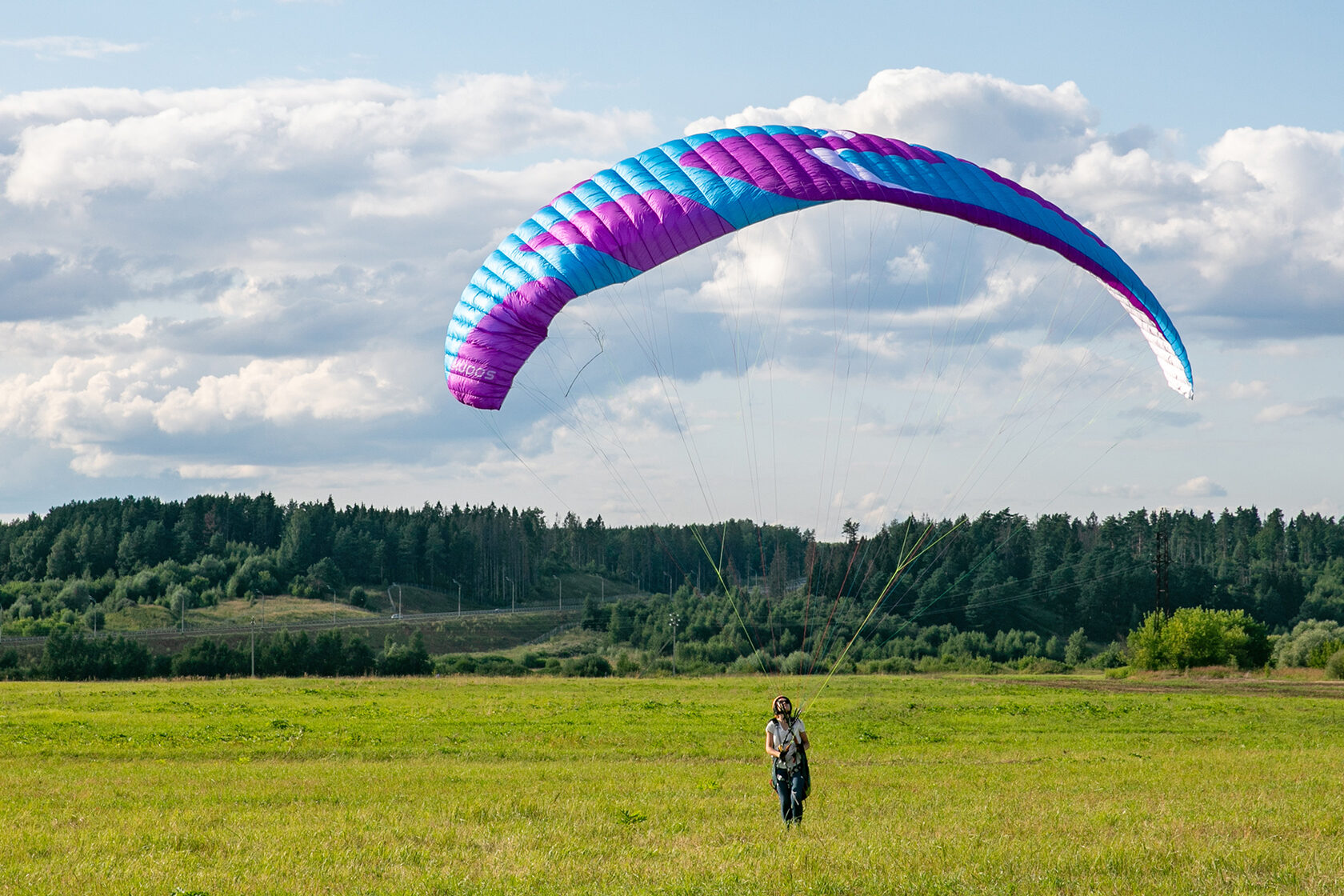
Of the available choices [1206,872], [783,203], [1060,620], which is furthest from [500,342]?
[1060,620]

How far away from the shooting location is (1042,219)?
16.1 meters

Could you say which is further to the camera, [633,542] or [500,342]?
[633,542]

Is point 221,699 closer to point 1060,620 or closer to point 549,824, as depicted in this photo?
point 549,824

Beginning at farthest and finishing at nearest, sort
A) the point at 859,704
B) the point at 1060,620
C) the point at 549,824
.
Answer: the point at 1060,620 → the point at 859,704 → the point at 549,824

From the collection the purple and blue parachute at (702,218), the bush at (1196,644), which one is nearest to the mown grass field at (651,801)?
the purple and blue parachute at (702,218)

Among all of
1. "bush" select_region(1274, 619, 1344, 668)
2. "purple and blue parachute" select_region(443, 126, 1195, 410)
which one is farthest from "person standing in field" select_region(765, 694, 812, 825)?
"bush" select_region(1274, 619, 1344, 668)

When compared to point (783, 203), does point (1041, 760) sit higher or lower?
lower

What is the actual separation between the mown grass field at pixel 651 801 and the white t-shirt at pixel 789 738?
69 centimetres

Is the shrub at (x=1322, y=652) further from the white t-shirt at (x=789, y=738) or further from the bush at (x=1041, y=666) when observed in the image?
the white t-shirt at (x=789, y=738)

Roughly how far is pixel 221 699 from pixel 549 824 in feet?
87.1

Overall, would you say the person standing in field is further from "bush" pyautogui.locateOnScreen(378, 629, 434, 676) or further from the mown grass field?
"bush" pyautogui.locateOnScreen(378, 629, 434, 676)

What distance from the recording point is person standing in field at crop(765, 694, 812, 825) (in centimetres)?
1248

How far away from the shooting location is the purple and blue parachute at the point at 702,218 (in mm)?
15398

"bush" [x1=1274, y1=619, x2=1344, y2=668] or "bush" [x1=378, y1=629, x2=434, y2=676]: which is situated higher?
"bush" [x1=1274, y1=619, x2=1344, y2=668]
